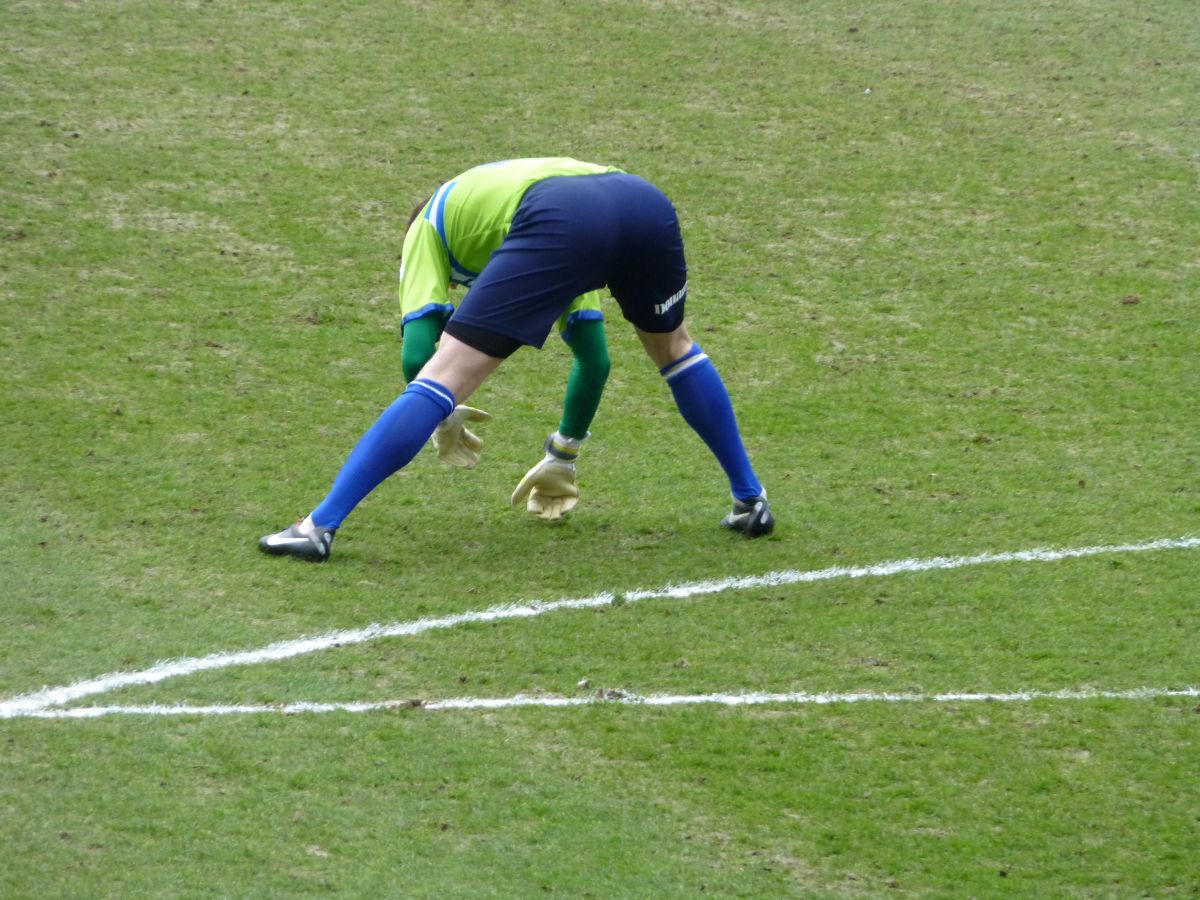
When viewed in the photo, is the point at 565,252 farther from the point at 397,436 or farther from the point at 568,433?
the point at 568,433

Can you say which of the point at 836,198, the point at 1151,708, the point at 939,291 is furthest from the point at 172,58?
the point at 1151,708

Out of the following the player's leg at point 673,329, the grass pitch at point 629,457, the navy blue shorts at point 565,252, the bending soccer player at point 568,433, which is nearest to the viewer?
the grass pitch at point 629,457

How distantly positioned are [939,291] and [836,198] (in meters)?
1.33

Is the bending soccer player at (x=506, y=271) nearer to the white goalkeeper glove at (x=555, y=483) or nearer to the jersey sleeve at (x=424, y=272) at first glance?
the jersey sleeve at (x=424, y=272)

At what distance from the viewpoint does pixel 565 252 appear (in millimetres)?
5562

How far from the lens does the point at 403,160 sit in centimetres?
1009

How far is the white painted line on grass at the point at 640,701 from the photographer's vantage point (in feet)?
14.9

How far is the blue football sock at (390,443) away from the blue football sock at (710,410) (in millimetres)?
971

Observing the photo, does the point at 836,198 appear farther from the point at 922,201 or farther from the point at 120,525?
the point at 120,525

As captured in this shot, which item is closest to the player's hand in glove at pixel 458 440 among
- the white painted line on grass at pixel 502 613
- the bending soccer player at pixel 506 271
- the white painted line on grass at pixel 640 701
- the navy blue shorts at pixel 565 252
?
the bending soccer player at pixel 506 271

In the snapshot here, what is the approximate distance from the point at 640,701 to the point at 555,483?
68.0 inches

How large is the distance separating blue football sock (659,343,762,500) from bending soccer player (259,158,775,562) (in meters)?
0.28

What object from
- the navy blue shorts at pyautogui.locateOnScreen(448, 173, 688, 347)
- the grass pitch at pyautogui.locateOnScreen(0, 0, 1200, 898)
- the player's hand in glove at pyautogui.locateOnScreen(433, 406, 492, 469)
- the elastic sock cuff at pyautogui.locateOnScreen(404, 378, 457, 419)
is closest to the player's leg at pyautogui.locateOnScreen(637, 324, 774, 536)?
the grass pitch at pyautogui.locateOnScreen(0, 0, 1200, 898)

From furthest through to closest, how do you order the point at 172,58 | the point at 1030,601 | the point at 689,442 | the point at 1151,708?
the point at 172,58 → the point at 689,442 → the point at 1030,601 → the point at 1151,708
